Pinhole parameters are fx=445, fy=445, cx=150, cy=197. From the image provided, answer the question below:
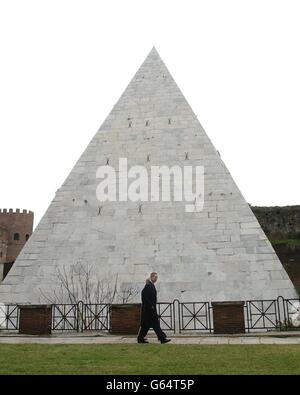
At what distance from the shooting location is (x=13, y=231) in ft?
153

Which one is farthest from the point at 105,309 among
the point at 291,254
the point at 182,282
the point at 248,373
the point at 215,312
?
the point at 291,254

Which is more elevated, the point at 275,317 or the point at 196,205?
the point at 196,205

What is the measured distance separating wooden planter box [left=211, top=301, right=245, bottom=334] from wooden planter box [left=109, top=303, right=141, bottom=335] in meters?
1.47

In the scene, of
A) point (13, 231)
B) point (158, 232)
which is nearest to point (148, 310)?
point (158, 232)

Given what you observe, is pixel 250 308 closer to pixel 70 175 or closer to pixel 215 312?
pixel 215 312

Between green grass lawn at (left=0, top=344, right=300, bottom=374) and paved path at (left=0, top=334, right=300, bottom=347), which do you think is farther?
paved path at (left=0, top=334, right=300, bottom=347)

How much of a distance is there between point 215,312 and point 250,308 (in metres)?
1.34

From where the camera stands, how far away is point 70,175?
11.9m

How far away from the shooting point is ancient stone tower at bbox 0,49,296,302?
10.0 metres

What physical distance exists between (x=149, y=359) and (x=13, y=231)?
44.2 m

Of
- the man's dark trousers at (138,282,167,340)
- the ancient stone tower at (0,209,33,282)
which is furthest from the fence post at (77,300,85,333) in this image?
the ancient stone tower at (0,209,33,282)

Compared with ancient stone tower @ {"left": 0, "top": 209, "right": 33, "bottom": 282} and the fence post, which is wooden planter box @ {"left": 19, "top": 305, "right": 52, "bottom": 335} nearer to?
the fence post

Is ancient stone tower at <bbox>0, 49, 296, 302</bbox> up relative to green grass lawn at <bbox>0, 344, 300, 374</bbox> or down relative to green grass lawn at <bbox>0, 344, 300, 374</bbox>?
up

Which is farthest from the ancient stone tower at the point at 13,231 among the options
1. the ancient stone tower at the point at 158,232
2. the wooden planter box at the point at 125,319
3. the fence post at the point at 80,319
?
the wooden planter box at the point at 125,319
